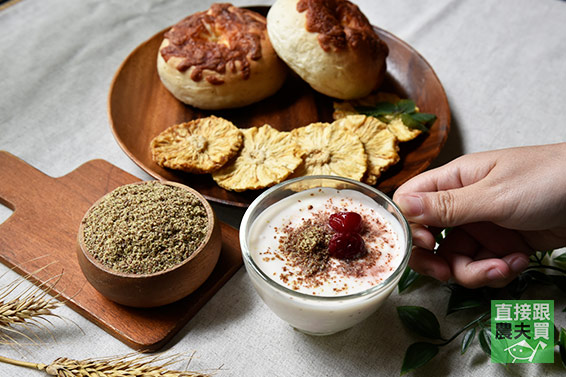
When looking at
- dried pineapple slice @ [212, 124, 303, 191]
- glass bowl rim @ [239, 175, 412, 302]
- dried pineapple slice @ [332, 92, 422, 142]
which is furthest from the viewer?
dried pineapple slice @ [332, 92, 422, 142]

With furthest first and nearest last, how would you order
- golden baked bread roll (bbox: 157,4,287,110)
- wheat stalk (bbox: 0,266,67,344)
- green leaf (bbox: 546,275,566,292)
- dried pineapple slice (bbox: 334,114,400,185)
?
golden baked bread roll (bbox: 157,4,287,110)
dried pineapple slice (bbox: 334,114,400,185)
green leaf (bbox: 546,275,566,292)
wheat stalk (bbox: 0,266,67,344)

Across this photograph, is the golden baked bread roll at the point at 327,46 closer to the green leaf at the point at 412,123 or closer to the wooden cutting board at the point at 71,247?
the green leaf at the point at 412,123

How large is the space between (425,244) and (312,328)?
1.61ft

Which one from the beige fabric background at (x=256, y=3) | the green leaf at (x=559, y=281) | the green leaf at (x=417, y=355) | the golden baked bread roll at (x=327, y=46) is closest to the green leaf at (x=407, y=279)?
the beige fabric background at (x=256, y=3)

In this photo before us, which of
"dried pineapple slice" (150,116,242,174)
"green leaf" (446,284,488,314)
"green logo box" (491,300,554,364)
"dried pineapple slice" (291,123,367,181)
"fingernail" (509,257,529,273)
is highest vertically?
"dried pineapple slice" (150,116,242,174)

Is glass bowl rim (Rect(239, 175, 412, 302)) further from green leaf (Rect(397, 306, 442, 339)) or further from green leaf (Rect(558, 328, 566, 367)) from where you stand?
green leaf (Rect(558, 328, 566, 367))

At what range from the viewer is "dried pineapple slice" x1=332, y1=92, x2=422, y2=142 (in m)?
2.39

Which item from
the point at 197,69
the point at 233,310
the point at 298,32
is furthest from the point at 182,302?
the point at 298,32

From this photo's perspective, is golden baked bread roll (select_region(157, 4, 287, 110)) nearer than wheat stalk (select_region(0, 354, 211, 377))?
No

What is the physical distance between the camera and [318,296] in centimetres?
142

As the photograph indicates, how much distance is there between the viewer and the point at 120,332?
172 centimetres

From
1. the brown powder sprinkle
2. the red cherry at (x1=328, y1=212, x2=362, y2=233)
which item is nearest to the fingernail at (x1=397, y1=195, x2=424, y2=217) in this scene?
the red cherry at (x1=328, y1=212, x2=362, y2=233)

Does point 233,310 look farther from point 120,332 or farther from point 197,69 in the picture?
point 197,69

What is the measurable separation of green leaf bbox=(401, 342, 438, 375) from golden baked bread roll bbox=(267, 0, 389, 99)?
1328mm
